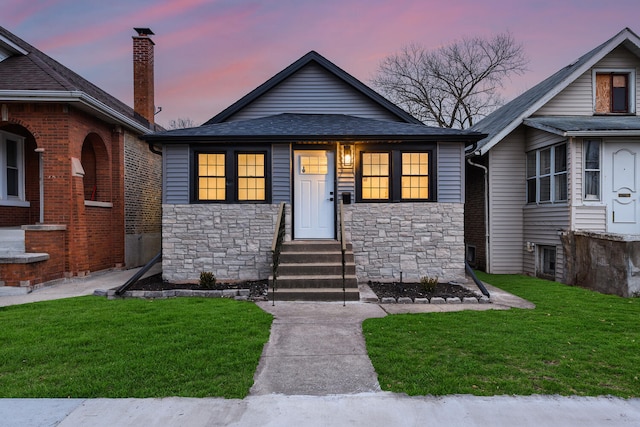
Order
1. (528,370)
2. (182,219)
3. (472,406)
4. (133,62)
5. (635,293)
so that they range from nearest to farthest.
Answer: (472,406), (528,370), (635,293), (182,219), (133,62)

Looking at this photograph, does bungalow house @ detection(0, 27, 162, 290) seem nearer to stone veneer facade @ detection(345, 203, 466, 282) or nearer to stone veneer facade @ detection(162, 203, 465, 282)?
stone veneer facade @ detection(162, 203, 465, 282)

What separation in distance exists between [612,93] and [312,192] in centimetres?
956

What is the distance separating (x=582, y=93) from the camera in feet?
35.9

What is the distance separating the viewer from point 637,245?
7.82 meters

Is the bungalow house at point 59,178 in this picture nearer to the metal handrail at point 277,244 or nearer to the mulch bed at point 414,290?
the metal handrail at point 277,244

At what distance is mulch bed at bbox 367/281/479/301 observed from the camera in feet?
24.3

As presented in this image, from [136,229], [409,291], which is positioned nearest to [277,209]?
[409,291]

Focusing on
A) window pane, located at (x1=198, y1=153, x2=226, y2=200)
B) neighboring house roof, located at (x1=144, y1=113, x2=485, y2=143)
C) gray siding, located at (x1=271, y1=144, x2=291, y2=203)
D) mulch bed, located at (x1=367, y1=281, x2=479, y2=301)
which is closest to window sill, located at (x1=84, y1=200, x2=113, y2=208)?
neighboring house roof, located at (x1=144, y1=113, x2=485, y2=143)

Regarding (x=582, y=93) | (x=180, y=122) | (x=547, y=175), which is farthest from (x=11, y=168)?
(x=180, y=122)

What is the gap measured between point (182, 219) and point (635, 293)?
10145 mm

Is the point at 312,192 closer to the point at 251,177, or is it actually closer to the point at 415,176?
the point at 251,177

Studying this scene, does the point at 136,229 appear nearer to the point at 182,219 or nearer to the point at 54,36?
the point at 182,219

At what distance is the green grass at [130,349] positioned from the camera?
3.39 m

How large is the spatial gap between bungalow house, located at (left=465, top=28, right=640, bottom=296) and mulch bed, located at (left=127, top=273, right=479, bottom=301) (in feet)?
11.5
